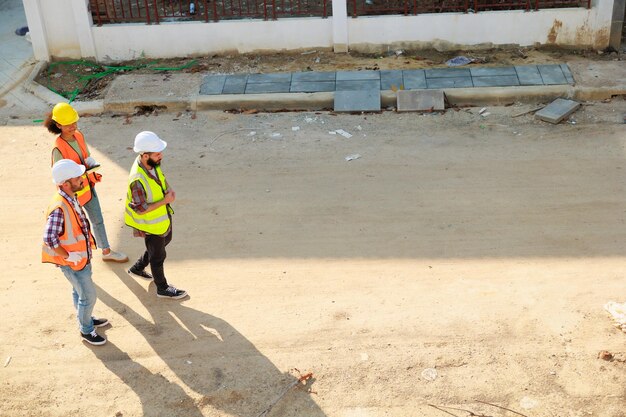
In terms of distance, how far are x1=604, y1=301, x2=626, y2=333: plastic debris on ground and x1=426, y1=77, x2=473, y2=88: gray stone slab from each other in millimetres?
4738

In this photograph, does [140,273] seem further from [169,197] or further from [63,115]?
[63,115]

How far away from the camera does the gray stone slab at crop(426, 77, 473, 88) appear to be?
1023 centimetres

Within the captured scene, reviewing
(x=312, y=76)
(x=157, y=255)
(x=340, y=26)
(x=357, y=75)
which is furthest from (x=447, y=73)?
(x=157, y=255)

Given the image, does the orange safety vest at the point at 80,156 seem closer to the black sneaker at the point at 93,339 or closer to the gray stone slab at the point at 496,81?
the black sneaker at the point at 93,339

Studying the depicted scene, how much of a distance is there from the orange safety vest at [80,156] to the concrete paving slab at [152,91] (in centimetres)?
378

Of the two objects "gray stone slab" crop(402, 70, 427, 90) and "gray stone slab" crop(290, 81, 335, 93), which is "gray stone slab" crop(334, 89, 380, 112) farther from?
"gray stone slab" crop(402, 70, 427, 90)

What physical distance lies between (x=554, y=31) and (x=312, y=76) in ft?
12.0

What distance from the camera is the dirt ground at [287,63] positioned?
35.6 ft

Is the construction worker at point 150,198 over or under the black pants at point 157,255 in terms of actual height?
over

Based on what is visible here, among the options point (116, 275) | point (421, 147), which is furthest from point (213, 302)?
point (421, 147)

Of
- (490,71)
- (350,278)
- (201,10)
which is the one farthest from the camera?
(201,10)

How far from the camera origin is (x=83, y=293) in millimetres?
5867

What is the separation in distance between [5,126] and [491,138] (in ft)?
21.5

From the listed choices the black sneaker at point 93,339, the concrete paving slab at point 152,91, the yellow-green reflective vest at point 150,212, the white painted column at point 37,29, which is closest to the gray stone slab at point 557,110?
the concrete paving slab at point 152,91
